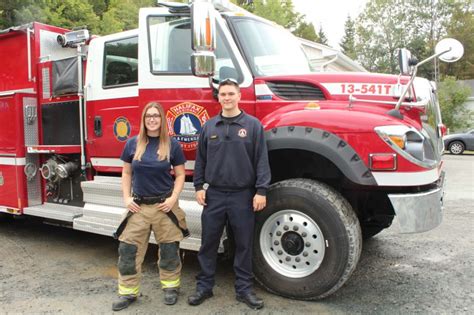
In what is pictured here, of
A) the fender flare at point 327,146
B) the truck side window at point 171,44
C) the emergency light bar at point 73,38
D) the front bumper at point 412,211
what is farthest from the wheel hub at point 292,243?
the emergency light bar at point 73,38

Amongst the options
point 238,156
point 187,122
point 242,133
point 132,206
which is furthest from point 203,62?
point 132,206

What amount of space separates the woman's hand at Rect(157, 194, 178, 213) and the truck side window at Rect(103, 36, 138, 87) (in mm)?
1554

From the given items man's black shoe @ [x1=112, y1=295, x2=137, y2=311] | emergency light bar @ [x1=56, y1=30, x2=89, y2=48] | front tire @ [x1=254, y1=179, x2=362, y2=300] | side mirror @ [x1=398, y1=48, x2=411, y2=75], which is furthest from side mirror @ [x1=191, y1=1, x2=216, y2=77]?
emergency light bar @ [x1=56, y1=30, x2=89, y2=48]

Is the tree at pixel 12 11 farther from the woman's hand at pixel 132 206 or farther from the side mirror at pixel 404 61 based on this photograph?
the side mirror at pixel 404 61

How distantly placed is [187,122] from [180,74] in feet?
1.50

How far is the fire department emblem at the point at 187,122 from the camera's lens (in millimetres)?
4152

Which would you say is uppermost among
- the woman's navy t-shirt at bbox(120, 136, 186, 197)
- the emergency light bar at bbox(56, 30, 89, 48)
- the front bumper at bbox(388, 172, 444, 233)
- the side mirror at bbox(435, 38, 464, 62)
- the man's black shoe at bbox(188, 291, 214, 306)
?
the emergency light bar at bbox(56, 30, 89, 48)

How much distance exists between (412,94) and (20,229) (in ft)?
17.7

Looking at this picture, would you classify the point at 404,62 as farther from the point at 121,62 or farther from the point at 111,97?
the point at 111,97

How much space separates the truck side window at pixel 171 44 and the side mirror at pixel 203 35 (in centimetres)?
68

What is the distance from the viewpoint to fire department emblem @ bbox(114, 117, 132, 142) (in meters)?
4.66

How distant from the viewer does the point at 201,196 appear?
3604 millimetres

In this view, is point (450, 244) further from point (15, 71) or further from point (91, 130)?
point (15, 71)

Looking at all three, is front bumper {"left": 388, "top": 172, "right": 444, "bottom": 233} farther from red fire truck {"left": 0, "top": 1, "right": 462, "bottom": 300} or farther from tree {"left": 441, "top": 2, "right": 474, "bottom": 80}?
tree {"left": 441, "top": 2, "right": 474, "bottom": 80}
